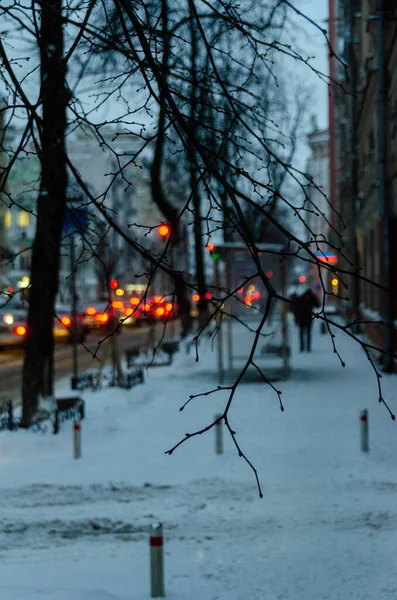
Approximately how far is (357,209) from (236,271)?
14958mm

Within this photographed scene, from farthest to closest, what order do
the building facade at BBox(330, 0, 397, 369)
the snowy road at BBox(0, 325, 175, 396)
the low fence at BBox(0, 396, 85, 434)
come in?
the snowy road at BBox(0, 325, 175, 396) < the building facade at BBox(330, 0, 397, 369) < the low fence at BBox(0, 396, 85, 434)

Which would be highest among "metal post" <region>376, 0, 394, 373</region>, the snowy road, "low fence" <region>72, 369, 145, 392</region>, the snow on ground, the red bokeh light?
"metal post" <region>376, 0, 394, 373</region>

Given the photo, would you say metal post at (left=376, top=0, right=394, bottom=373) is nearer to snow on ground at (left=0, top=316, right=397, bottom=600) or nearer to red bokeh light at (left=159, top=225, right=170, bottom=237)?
snow on ground at (left=0, top=316, right=397, bottom=600)

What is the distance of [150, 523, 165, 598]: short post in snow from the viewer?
20.9ft

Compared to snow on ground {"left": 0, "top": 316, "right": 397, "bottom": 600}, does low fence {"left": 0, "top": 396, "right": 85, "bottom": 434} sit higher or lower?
higher

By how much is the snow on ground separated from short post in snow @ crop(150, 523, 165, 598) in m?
0.15

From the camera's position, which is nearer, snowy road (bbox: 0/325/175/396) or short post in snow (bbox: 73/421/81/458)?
short post in snow (bbox: 73/421/81/458)

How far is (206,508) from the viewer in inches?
356

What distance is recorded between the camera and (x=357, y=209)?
32.6 metres

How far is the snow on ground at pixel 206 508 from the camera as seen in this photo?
6.86 metres

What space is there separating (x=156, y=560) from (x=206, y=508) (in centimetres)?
266

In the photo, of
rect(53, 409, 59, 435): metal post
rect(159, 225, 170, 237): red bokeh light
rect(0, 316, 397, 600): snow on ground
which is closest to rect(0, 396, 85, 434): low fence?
rect(53, 409, 59, 435): metal post

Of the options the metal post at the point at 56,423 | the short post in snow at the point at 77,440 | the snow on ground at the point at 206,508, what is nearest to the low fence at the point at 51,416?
the metal post at the point at 56,423

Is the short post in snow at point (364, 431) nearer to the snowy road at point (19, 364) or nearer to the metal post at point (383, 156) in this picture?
the metal post at point (383, 156)
